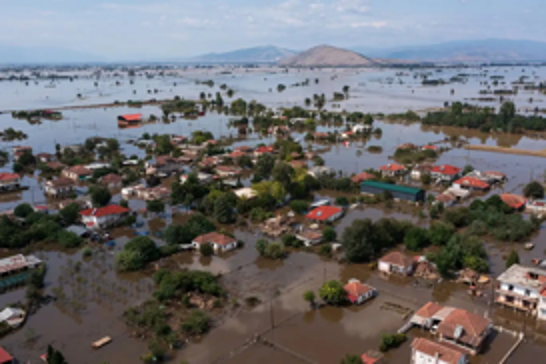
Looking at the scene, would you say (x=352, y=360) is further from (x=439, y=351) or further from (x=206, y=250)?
(x=206, y=250)

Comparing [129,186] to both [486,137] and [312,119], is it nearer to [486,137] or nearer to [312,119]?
[312,119]


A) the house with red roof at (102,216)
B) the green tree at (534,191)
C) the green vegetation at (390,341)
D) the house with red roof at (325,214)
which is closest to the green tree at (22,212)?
the house with red roof at (102,216)

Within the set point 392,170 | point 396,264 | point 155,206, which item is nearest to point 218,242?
point 155,206

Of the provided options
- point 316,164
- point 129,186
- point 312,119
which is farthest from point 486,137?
point 129,186

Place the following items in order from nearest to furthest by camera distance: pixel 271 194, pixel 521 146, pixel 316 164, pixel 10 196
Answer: pixel 271 194, pixel 10 196, pixel 316 164, pixel 521 146

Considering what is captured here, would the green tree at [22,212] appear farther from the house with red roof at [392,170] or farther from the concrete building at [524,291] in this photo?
the house with red roof at [392,170]

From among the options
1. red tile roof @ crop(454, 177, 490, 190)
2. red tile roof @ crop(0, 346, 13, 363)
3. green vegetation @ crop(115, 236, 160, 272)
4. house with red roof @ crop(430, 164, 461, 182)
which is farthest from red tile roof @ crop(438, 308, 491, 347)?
house with red roof @ crop(430, 164, 461, 182)
